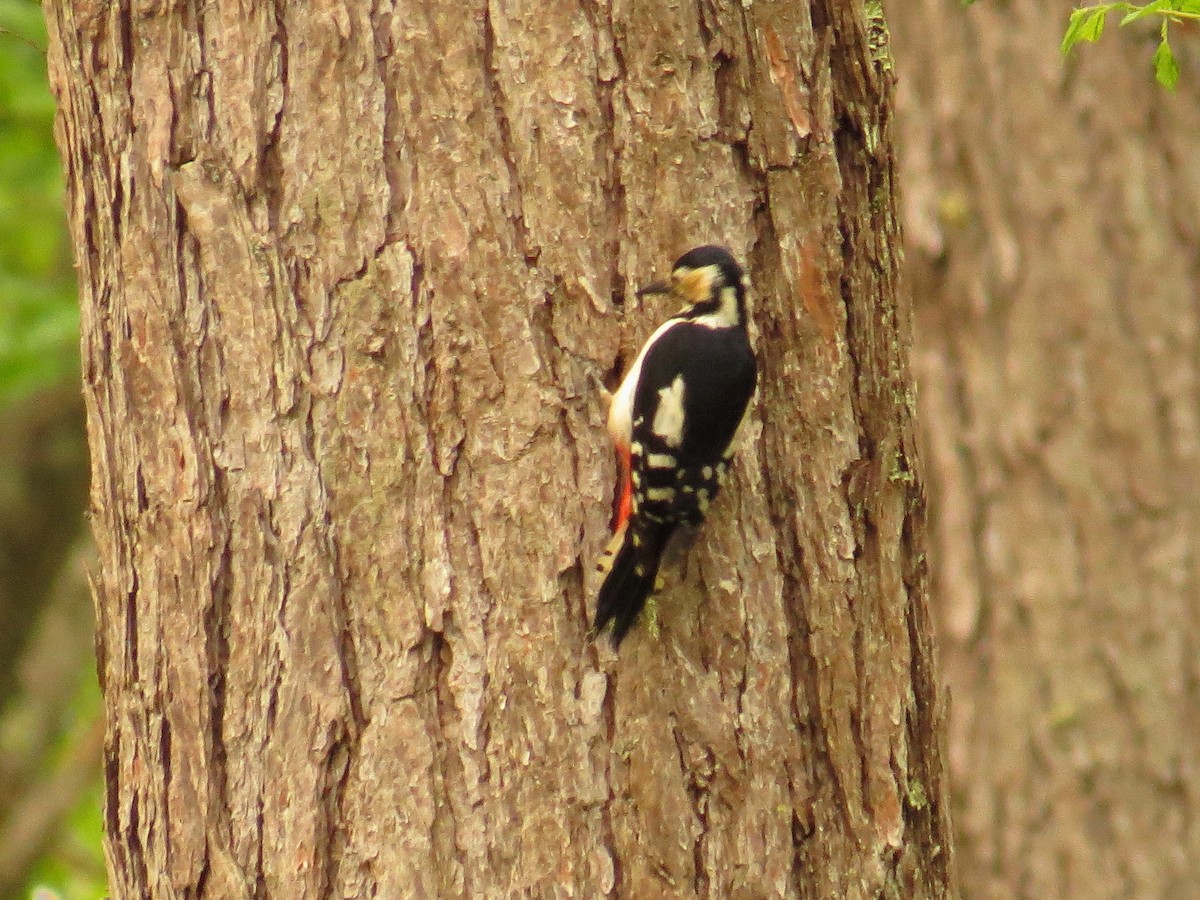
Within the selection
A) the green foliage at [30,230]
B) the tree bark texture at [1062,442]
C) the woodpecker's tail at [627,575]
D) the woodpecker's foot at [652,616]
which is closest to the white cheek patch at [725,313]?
the woodpecker's tail at [627,575]

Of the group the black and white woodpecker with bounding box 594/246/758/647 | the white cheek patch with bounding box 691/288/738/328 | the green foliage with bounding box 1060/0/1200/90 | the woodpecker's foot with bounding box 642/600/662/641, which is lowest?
the woodpecker's foot with bounding box 642/600/662/641

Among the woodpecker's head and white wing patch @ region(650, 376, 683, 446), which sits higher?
the woodpecker's head

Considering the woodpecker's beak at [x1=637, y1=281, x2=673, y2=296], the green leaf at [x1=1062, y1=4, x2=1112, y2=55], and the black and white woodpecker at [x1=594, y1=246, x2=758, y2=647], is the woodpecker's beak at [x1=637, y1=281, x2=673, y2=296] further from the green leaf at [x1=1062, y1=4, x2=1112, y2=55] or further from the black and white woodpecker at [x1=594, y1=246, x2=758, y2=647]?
the green leaf at [x1=1062, y1=4, x2=1112, y2=55]

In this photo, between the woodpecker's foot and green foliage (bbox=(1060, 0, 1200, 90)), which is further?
the woodpecker's foot

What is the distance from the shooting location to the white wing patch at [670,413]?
10.2 ft

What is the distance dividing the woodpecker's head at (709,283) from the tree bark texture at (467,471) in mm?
48

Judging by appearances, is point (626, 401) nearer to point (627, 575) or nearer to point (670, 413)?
point (670, 413)

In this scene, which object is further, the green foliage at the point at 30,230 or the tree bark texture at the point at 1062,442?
the green foliage at the point at 30,230

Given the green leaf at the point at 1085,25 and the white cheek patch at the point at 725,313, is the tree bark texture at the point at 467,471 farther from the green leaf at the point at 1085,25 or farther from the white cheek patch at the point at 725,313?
the green leaf at the point at 1085,25

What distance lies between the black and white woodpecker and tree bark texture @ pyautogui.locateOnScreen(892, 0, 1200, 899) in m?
2.66

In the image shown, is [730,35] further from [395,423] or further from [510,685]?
[510,685]

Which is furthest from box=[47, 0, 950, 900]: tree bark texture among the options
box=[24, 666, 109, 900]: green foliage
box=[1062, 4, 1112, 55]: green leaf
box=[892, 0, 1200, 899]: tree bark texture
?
box=[24, 666, 109, 900]: green foliage

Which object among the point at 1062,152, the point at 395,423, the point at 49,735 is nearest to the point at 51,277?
the point at 49,735

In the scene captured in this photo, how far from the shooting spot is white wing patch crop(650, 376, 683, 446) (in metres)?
3.10
